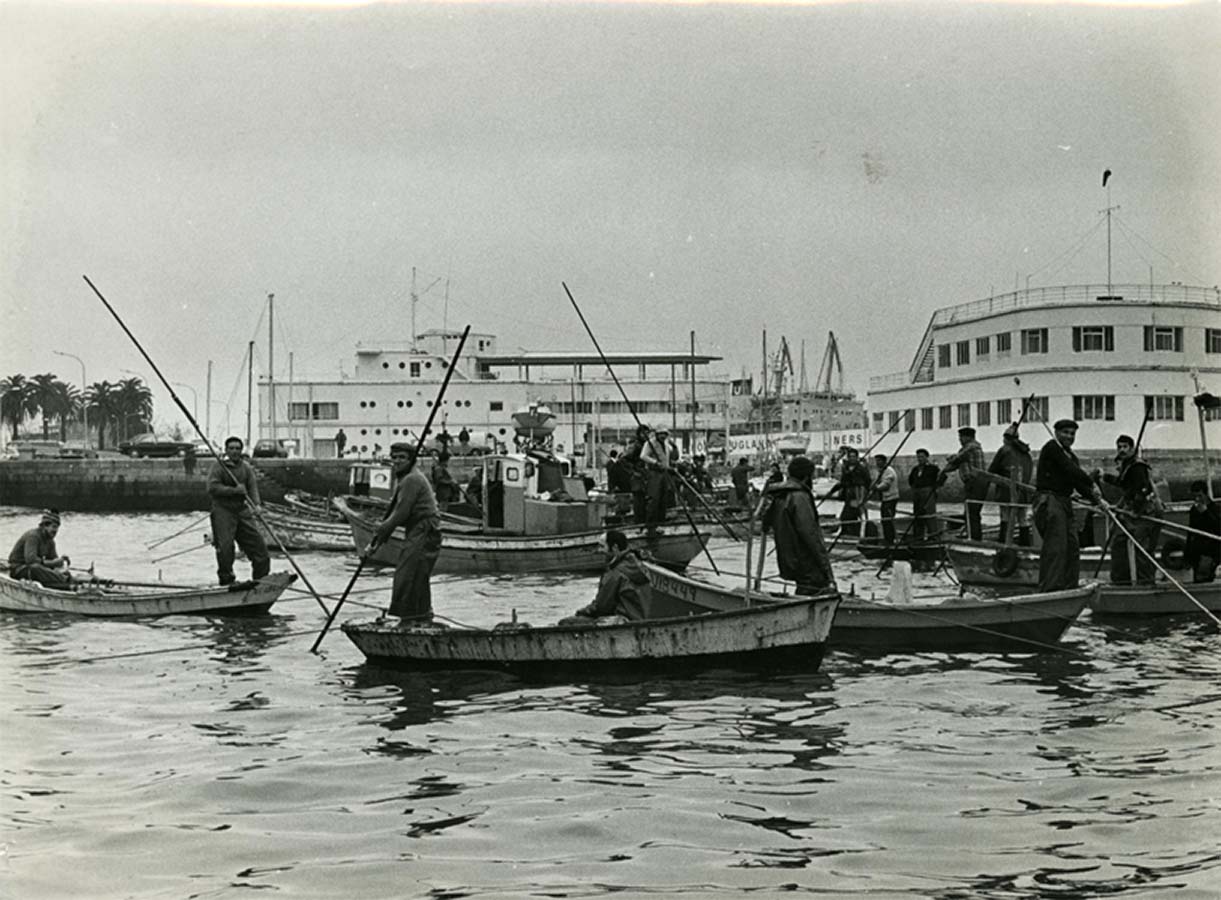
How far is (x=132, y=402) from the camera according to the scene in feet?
322

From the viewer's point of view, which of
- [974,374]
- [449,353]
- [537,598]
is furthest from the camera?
[449,353]

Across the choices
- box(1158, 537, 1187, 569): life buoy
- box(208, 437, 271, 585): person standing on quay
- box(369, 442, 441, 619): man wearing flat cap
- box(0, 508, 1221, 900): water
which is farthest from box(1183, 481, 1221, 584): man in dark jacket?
box(208, 437, 271, 585): person standing on quay

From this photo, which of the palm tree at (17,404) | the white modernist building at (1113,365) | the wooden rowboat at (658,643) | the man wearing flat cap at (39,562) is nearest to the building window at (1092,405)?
the white modernist building at (1113,365)

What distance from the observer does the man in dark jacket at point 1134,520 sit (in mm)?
16203

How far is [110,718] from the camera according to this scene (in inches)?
435

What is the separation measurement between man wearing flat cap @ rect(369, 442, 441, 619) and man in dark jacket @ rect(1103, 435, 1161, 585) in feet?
27.3

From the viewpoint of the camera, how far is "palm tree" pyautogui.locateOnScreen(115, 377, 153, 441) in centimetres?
9631

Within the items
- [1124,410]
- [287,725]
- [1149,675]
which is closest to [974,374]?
[1124,410]

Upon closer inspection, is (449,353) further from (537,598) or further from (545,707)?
(545,707)

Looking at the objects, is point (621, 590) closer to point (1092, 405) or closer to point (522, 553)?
point (522, 553)

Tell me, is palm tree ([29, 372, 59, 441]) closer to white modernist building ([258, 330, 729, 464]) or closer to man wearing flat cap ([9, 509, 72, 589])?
white modernist building ([258, 330, 729, 464])

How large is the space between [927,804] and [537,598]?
13.3 m

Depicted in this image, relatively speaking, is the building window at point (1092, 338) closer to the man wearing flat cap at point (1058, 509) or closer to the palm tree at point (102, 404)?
the man wearing flat cap at point (1058, 509)

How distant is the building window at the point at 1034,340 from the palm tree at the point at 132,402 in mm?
66797
